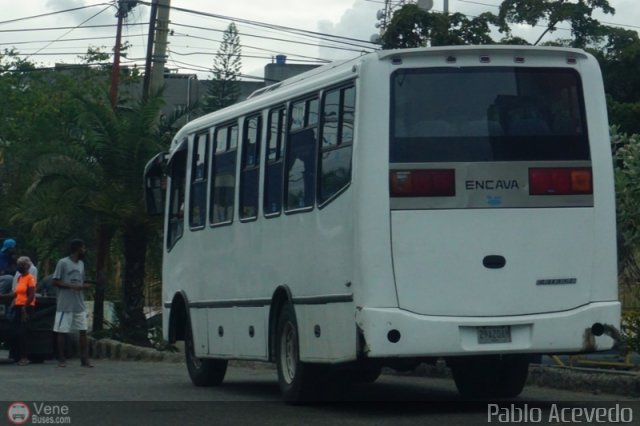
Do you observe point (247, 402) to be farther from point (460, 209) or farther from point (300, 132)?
point (460, 209)

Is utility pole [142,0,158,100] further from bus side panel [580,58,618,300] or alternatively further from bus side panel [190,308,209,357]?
bus side panel [580,58,618,300]

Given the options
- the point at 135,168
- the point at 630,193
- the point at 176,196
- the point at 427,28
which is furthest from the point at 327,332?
the point at 427,28

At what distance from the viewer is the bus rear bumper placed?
37.8 feet

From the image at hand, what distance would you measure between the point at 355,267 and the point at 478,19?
2626 centimetres

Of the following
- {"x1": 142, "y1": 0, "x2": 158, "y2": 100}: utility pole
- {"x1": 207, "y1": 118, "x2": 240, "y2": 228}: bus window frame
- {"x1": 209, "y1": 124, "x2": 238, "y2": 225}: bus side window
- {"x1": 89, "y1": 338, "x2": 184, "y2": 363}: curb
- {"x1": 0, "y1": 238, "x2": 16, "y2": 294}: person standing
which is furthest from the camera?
{"x1": 142, "y1": 0, "x2": 158, "y2": 100}: utility pole

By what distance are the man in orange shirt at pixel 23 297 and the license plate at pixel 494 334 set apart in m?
12.0

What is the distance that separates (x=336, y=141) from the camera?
12391mm

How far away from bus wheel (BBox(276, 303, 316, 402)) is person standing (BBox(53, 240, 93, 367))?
7.55m

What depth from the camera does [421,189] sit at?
11727mm

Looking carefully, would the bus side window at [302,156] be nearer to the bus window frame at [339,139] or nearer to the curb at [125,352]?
the bus window frame at [339,139]

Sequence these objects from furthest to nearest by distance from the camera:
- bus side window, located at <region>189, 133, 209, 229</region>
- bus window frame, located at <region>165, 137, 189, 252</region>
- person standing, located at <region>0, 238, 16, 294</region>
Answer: person standing, located at <region>0, 238, 16, 294</region>
bus window frame, located at <region>165, 137, 189, 252</region>
bus side window, located at <region>189, 133, 209, 229</region>

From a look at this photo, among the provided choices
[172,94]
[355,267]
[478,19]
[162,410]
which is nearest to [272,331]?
[162,410]

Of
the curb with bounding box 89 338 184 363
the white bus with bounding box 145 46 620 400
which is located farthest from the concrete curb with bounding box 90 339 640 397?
the curb with bounding box 89 338 184 363

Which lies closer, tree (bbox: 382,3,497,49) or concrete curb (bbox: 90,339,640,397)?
concrete curb (bbox: 90,339,640,397)
